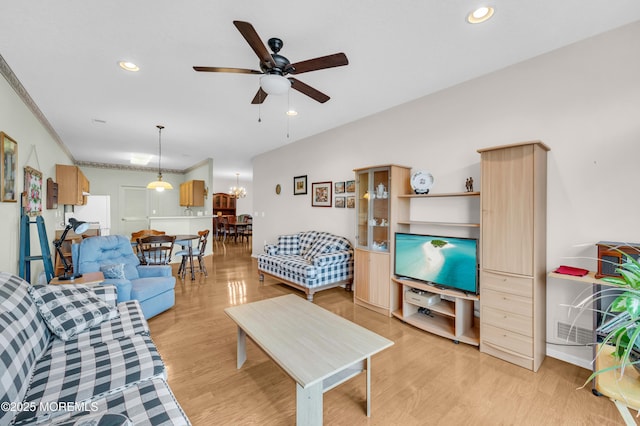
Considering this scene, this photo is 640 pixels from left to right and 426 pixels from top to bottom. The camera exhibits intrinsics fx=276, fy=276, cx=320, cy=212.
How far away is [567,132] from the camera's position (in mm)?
2418

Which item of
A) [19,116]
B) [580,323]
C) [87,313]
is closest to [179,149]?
[19,116]

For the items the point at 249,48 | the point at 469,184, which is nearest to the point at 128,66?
the point at 249,48

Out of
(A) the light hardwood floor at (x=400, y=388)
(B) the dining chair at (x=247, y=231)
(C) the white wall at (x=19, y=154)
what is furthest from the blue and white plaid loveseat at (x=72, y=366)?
(B) the dining chair at (x=247, y=231)

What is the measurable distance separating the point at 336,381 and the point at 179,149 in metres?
6.14

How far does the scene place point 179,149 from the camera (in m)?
6.26

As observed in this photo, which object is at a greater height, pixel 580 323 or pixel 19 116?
pixel 19 116

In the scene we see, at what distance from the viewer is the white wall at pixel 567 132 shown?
217cm

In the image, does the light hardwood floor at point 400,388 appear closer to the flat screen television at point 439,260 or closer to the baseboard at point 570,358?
the baseboard at point 570,358

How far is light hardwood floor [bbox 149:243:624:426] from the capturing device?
5.83 ft

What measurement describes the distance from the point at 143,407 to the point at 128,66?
2880 mm

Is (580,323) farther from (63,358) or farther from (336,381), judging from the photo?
(63,358)

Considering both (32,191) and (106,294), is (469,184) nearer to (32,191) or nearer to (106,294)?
(106,294)

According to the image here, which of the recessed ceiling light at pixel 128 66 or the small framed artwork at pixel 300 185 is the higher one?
the recessed ceiling light at pixel 128 66

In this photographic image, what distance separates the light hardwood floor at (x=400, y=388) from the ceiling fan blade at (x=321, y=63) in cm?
238
